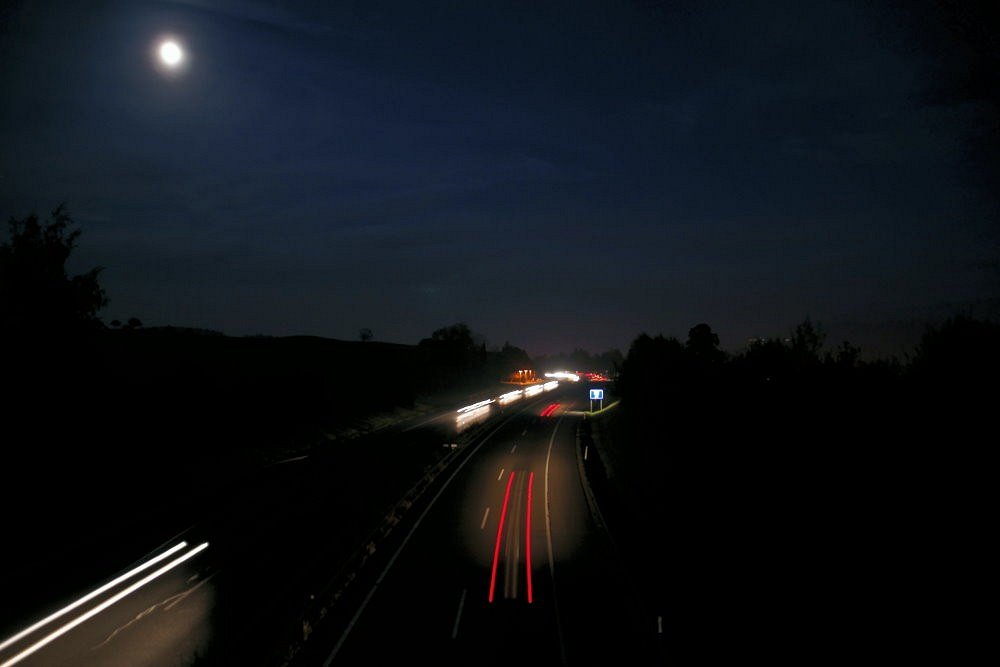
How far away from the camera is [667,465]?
32.1m

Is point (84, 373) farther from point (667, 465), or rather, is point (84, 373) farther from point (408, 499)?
point (667, 465)

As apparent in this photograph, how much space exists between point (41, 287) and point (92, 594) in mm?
16513

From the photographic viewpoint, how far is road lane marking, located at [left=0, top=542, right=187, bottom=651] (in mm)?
13994

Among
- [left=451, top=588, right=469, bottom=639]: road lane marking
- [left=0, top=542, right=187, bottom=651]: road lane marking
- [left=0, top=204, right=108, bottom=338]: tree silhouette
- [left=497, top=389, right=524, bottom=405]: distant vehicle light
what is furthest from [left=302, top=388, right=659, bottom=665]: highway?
[left=497, top=389, right=524, bottom=405]: distant vehicle light

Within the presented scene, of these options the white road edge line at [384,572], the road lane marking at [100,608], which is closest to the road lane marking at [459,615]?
the white road edge line at [384,572]

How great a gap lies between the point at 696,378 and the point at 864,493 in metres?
20.1

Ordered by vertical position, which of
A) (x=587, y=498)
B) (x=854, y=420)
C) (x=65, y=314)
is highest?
(x=65, y=314)

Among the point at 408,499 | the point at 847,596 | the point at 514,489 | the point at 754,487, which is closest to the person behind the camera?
the point at 847,596

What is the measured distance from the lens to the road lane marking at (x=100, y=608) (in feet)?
43.6

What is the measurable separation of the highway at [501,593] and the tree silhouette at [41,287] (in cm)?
1956

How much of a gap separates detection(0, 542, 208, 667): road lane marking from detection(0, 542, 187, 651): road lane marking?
0.44m

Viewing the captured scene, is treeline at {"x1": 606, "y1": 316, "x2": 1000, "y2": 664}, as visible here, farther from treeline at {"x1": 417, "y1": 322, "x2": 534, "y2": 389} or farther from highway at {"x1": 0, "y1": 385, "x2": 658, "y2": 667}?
treeline at {"x1": 417, "y1": 322, "x2": 534, "y2": 389}

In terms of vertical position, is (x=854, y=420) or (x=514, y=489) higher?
(x=854, y=420)

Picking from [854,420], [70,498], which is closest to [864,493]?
[854,420]
